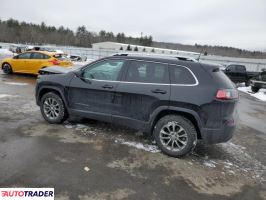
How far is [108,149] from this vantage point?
4.76 metres

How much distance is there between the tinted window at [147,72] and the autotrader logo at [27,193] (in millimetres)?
2567

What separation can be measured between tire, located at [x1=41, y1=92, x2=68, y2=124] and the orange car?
8.64 meters

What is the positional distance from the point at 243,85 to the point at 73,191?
62.9 feet

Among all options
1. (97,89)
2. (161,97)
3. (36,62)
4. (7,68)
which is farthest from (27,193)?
(7,68)

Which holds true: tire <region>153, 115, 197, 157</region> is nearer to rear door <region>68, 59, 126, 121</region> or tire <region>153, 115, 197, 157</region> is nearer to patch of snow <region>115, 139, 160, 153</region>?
patch of snow <region>115, 139, 160, 153</region>

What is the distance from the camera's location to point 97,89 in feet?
17.1

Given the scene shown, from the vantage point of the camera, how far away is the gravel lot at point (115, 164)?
136 inches

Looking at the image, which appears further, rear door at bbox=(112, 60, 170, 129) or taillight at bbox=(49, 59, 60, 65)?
taillight at bbox=(49, 59, 60, 65)

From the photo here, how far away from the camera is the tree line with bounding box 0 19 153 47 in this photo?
90875mm

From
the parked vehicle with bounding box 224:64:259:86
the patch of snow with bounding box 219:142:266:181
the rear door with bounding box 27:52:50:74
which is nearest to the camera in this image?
the patch of snow with bounding box 219:142:266:181

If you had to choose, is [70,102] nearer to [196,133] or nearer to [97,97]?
[97,97]

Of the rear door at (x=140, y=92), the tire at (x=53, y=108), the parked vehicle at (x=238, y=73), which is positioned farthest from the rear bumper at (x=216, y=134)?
the parked vehicle at (x=238, y=73)

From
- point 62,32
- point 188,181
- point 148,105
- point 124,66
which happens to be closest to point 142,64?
point 124,66

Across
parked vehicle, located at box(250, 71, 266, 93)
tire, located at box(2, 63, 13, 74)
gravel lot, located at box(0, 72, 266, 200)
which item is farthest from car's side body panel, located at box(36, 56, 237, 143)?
parked vehicle, located at box(250, 71, 266, 93)
